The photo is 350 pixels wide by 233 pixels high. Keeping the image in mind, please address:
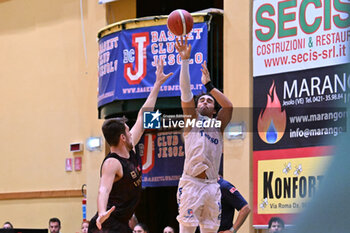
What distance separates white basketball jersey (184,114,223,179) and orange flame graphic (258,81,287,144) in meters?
5.05

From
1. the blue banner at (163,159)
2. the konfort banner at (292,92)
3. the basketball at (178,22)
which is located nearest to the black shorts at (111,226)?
the basketball at (178,22)

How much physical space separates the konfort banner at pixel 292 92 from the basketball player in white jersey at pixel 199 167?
13.9ft

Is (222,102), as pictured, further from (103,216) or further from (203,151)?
(103,216)

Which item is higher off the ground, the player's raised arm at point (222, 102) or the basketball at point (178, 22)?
the basketball at point (178, 22)

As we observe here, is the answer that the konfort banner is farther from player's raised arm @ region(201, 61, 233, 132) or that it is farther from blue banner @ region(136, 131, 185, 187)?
player's raised arm @ region(201, 61, 233, 132)

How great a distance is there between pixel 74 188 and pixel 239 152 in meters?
6.13

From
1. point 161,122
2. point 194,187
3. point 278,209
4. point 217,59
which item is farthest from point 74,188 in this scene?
point 194,187

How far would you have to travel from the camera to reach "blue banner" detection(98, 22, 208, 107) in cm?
1466

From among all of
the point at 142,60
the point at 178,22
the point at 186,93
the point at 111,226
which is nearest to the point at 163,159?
the point at 142,60

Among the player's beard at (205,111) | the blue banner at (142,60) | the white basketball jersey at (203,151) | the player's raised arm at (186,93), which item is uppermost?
the blue banner at (142,60)

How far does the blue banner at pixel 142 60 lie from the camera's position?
14656 millimetres

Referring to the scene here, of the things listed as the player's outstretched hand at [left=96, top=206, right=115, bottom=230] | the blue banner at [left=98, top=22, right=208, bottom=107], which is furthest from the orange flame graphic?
the player's outstretched hand at [left=96, top=206, right=115, bottom=230]

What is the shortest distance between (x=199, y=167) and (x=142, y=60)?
24.7ft

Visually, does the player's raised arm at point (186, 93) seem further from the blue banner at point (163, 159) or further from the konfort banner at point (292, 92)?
the blue banner at point (163, 159)
